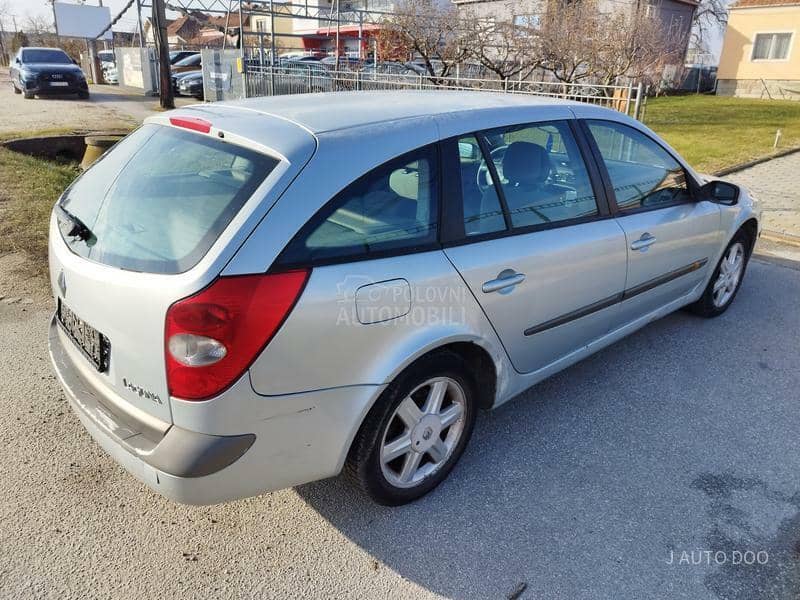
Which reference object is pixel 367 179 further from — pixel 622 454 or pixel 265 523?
pixel 622 454

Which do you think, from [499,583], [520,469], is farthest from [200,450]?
[520,469]

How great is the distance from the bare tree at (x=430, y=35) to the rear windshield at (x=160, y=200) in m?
14.0

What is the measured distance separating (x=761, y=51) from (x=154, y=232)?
33.5m

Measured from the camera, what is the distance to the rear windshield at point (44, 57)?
20641mm

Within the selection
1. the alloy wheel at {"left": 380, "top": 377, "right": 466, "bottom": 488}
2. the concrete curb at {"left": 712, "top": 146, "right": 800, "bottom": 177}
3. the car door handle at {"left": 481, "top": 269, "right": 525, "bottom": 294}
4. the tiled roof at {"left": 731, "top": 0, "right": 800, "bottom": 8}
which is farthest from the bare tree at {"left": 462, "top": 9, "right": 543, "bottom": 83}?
the tiled roof at {"left": 731, "top": 0, "right": 800, "bottom": 8}

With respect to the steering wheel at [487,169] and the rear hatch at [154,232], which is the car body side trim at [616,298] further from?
the rear hatch at [154,232]

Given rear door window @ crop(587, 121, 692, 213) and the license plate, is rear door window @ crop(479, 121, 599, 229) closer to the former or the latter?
rear door window @ crop(587, 121, 692, 213)

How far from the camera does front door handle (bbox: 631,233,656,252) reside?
134 inches

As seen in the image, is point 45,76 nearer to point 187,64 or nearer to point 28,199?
point 187,64

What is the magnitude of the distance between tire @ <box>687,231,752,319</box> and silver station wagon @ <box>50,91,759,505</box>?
1703mm

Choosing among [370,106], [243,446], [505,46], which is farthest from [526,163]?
[505,46]

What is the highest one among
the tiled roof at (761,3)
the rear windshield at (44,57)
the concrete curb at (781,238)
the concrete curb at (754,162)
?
the tiled roof at (761,3)

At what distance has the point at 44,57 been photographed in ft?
68.8

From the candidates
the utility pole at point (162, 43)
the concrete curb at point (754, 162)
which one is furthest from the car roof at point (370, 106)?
the utility pole at point (162, 43)
